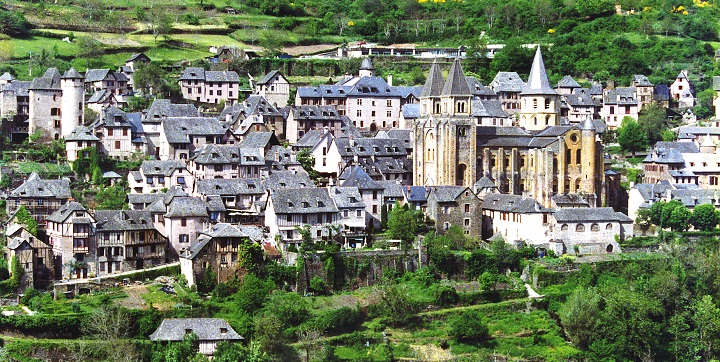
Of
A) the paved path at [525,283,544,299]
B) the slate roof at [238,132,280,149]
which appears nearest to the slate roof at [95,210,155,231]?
the slate roof at [238,132,280,149]

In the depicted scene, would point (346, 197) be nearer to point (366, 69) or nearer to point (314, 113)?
point (314, 113)

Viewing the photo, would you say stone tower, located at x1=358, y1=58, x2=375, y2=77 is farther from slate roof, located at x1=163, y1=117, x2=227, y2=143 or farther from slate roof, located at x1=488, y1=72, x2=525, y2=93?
slate roof, located at x1=163, y1=117, x2=227, y2=143

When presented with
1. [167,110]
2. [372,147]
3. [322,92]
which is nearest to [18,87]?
[167,110]

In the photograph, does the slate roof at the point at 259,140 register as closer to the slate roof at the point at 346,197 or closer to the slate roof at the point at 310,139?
the slate roof at the point at 310,139

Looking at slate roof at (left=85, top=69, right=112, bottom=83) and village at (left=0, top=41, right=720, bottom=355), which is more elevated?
slate roof at (left=85, top=69, right=112, bottom=83)

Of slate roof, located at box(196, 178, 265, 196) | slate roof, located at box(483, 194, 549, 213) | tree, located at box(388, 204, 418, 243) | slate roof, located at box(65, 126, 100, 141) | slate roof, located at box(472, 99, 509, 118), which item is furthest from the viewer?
slate roof, located at box(472, 99, 509, 118)

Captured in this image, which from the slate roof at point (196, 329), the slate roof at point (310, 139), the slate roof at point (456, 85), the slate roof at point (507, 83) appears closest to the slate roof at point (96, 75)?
the slate roof at point (310, 139)
